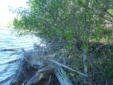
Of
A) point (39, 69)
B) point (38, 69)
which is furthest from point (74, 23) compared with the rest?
point (38, 69)

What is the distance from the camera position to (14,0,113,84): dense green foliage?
3.67 m

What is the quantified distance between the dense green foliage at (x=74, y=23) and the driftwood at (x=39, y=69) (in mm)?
721

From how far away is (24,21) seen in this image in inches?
200

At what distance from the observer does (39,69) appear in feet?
21.2

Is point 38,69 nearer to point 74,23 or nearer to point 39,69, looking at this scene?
point 39,69

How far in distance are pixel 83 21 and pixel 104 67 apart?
1.50m

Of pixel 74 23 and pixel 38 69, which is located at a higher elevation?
pixel 74 23

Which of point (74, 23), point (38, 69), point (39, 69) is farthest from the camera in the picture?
point (38, 69)

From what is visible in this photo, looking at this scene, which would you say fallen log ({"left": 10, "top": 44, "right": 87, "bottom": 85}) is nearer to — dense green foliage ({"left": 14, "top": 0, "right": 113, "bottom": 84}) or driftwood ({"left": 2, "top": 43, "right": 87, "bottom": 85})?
driftwood ({"left": 2, "top": 43, "right": 87, "bottom": 85})

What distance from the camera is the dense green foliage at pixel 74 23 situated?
3666 millimetres

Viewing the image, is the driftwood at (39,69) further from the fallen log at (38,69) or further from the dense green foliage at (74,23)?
the dense green foliage at (74,23)

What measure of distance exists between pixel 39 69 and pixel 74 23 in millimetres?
2943

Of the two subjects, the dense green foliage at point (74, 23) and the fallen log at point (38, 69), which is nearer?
the dense green foliage at point (74, 23)

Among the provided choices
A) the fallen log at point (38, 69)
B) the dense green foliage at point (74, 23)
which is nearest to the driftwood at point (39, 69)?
the fallen log at point (38, 69)
